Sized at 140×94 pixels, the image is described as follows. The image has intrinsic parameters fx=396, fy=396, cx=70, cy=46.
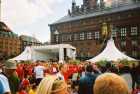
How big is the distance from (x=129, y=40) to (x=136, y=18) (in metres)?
4.68

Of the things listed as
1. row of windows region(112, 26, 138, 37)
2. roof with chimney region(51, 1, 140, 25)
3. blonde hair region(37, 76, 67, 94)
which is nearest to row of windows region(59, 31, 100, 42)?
roof with chimney region(51, 1, 140, 25)

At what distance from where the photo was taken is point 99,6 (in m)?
90.6

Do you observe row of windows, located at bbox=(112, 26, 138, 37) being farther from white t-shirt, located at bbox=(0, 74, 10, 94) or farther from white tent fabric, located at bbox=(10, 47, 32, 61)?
white t-shirt, located at bbox=(0, 74, 10, 94)

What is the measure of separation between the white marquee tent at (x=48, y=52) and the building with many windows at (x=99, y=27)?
18.2 m

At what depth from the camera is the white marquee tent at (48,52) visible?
52.8m

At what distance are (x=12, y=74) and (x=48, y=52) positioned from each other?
55330 mm

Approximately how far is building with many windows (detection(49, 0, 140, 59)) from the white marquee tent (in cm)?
1815

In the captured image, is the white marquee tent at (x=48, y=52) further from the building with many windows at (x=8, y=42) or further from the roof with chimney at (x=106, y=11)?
the building with many windows at (x=8, y=42)

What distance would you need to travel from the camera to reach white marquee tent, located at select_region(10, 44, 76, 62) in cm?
5281

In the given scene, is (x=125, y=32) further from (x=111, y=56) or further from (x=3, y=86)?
(x=3, y=86)

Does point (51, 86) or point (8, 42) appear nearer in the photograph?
point (51, 86)

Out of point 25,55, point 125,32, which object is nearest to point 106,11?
point 125,32

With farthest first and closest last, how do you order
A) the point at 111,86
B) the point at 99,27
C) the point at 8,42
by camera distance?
the point at 8,42 → the point at 99,27 → the point at 111,86

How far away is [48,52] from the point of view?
62125 millimetres
